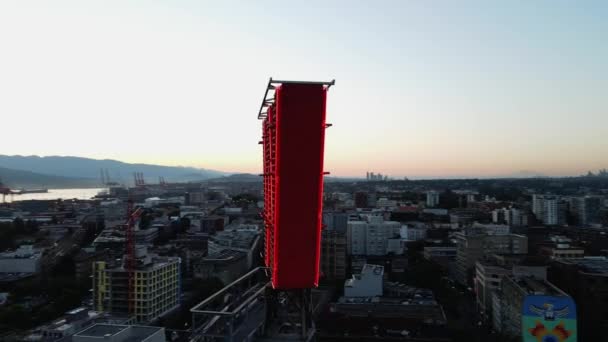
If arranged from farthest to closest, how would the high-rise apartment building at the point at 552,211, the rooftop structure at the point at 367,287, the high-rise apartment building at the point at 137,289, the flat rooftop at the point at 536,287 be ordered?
the high-rise apartment building at the point at 552,211, the rooftop structure at the point at 367,287, the high-rise apartment building at the point at 137,289, the flat rooftop at the point at 536,287

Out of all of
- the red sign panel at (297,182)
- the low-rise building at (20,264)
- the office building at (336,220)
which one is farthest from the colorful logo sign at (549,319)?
the office building at (336,220)

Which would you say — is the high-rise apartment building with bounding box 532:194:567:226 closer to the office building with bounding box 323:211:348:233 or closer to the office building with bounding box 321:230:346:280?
the office building with bounding box 323:211:348:233

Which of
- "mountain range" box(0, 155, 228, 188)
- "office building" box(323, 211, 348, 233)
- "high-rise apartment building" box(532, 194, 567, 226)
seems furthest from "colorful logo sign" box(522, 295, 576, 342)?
"mountain range" box(0, 155, 228, 188)

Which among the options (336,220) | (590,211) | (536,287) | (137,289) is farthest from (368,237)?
(590,211)

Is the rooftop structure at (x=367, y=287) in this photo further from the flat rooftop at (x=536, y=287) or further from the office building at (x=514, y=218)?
the office building at (x=514, y=218)

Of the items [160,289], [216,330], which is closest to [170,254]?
[160,289]

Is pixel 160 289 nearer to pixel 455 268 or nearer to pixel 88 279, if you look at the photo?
pixel 88 279

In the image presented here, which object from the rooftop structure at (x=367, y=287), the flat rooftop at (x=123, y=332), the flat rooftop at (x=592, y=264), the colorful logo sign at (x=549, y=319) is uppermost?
the flat rooftop at (x=123, y=332)
